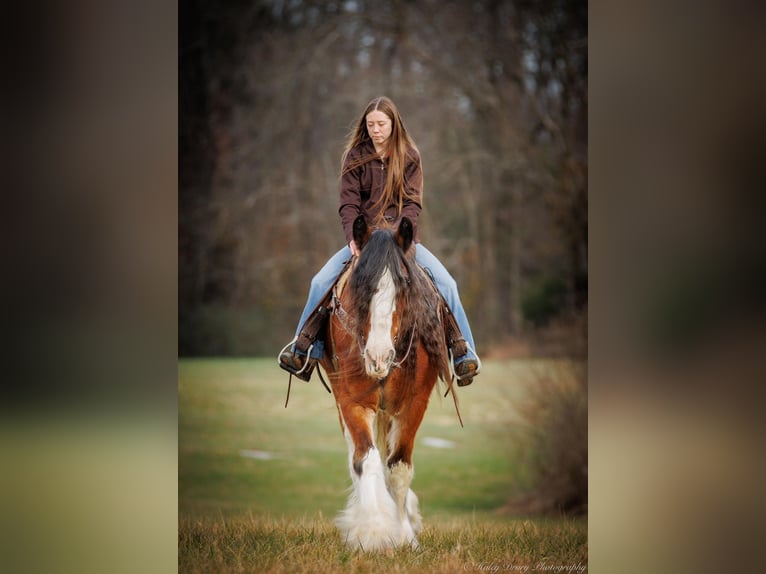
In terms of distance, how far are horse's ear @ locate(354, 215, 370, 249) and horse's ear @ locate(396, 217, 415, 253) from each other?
0.52ft

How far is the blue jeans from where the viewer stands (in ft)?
14.9

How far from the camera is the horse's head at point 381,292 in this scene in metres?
3.86

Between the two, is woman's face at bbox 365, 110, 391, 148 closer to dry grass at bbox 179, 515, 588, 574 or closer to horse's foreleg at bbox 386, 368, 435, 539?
horse's foreleg at bbox 386, 368, 435, 539

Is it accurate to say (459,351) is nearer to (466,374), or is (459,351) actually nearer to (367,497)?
(466,374)

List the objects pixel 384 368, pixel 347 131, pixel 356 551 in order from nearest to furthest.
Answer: pixel 384 368
pixel 356 551
pixel 347 131

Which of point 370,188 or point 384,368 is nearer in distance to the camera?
point 384,368

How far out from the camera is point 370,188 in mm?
4484

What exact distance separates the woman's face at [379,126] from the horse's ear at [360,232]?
513 millimetres

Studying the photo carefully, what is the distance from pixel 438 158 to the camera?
1063 cm

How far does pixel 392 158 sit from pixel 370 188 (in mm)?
195

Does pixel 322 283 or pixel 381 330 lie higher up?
pixel 322 283

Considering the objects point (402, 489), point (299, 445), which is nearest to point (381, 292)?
point (402, 489)
